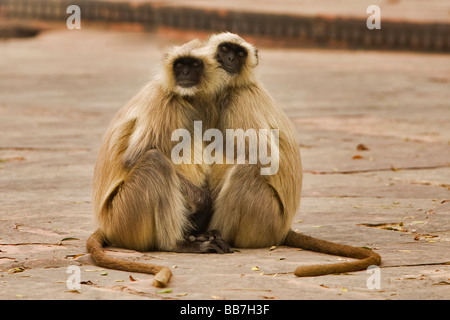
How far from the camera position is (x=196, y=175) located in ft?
16.0

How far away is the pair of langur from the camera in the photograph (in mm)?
4672

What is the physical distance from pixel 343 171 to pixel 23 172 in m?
2.38

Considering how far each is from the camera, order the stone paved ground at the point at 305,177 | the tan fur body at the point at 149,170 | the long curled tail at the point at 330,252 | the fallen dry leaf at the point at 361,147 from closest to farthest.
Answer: the stone paved ground at the point at 305,177
the long curled tail at the point at 330,252
the tan fur body at the point at 149,170
the fallen dry leaf at the point at 361,147

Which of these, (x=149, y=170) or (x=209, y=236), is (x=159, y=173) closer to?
(x=149, y=170)

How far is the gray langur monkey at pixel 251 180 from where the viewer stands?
481 cm

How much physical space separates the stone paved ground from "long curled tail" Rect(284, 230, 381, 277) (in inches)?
1.8

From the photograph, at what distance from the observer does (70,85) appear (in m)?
12.5

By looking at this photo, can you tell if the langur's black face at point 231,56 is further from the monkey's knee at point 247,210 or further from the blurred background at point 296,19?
the blurred background at point 296,19

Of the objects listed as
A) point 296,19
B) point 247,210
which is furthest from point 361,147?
point 296,19

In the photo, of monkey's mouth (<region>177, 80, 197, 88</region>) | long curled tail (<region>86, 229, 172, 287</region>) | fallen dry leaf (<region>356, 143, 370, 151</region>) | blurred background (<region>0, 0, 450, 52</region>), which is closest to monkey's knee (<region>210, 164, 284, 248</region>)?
monkey's mouth (<region>177, 80, 197, 88</region>)

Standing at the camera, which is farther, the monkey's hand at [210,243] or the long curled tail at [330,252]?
the monkey's hand at [210,243]

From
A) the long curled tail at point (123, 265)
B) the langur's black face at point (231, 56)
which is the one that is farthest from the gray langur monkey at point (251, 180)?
the long curled tail at point (123, 265)
